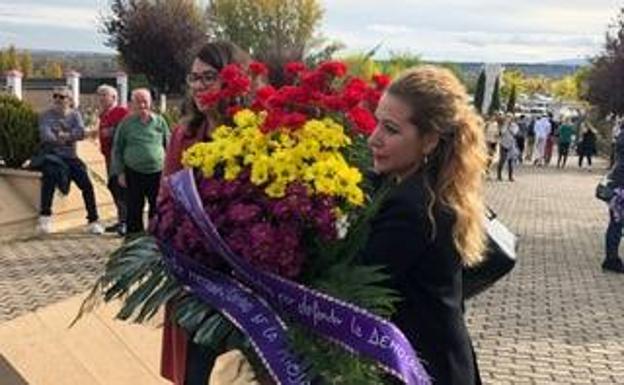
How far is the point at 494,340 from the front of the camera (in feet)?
25.2

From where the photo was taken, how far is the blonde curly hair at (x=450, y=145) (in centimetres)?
259

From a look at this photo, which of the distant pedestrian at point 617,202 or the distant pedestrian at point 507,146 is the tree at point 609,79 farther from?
the distant pedestrian at point 617,202

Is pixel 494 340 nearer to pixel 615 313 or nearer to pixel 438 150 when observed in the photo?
pixel 615 313

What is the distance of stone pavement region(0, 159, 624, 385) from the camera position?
7.06 meters

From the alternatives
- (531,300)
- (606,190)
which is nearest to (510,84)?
(606,190)

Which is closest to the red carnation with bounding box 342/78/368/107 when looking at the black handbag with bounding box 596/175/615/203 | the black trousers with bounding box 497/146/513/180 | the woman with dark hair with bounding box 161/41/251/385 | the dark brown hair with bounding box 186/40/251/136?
the woman with dark hair with bounding box 161/41/251/385

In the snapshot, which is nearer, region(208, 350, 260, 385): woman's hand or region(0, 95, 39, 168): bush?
region(208, 350, 260, 385): woman's hand

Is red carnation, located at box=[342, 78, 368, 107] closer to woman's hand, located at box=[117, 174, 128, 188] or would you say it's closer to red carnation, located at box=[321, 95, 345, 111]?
red carnation, located at box=[321, 95, 345, 111]

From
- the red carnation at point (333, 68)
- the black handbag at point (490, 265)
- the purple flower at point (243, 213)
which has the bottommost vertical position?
the black handbag at point (490, 265)

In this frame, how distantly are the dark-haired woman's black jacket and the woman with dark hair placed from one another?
1026mm

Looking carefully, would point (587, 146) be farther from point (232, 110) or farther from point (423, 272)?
point (423, 272)

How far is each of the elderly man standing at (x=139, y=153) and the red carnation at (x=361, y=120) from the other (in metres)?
7.67

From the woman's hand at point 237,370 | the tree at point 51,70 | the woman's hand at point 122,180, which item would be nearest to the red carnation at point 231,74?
the woman's hand at point 237,370

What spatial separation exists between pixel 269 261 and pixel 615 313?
23.5 ft
